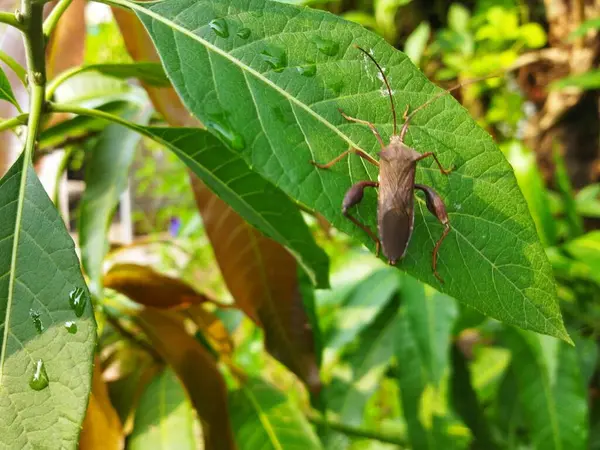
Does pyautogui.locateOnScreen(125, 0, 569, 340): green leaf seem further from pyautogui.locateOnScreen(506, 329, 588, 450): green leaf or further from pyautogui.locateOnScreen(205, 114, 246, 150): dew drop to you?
pyautogui.locateOnScreen(506, 329, 588, 450): green leaf

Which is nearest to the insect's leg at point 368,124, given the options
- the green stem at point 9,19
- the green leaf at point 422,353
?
the green stem at point 9,19

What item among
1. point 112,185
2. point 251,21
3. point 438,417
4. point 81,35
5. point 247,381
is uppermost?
point 251,21

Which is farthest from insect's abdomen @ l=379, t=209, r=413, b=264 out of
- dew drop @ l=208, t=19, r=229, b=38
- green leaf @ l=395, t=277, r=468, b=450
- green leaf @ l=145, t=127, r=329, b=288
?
green leaf @ l=395, t=277, r=468, b=450

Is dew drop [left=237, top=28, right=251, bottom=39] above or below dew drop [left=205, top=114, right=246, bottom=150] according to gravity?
above

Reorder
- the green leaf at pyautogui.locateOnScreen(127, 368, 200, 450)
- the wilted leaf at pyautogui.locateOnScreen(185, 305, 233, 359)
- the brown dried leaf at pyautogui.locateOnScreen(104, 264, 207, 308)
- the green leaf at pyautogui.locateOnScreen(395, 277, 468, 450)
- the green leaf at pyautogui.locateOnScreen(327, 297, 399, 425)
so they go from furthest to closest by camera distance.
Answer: the green leaf at pyautogui.locateOnScreen(327, 297, 399, 425)
the green leaf at pyautogui.locateOnScreen(395, 277, 468, 450)
the wilted leaf at pyautogui.locateOnScreen(185, 305, 233, 359)
the brown dried leaf at pyautogui.locateOnScreen(104, 264, 207, 308)
the green leaf at pyautogui.locateOnScreen(127, 368, 200, 450)

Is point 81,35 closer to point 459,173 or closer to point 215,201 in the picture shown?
point 215,201

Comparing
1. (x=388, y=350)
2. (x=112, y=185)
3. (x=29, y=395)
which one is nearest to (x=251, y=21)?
(x=29, y=395)
